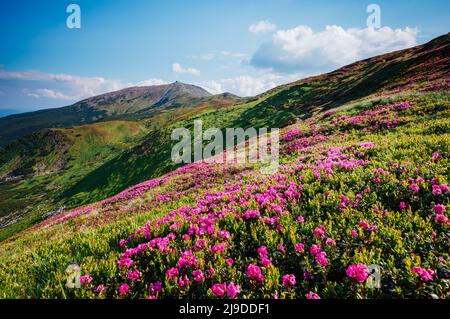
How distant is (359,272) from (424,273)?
0.82 meters

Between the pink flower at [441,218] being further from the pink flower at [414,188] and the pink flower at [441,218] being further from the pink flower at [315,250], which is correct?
the pink flower at [315,250]

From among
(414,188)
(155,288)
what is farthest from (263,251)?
(414,188)

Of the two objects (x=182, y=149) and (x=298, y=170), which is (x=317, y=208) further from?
(x=182, y=149)

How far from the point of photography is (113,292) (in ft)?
13.7

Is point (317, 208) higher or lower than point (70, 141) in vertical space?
→ lower

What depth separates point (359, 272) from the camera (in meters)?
3.53

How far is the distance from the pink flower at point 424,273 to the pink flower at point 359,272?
629 millimetres

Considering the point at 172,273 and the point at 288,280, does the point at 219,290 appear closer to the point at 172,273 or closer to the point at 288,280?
the point at 172,273

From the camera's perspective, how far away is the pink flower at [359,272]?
3.49 meters

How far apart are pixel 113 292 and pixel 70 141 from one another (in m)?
158

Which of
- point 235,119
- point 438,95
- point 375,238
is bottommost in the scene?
point 375,238

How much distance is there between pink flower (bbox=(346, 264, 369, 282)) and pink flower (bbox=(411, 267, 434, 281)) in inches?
24.7
